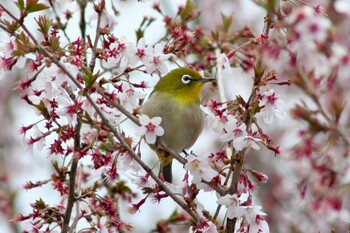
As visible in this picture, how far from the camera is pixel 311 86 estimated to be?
259 cm

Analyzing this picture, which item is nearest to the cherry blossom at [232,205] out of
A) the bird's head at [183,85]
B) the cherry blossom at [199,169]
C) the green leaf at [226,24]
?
the cherry blossom at [199,169]

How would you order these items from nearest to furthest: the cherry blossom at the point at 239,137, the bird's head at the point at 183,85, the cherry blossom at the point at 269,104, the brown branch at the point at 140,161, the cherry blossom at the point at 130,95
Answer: the brown branch at the point at 140,161 < the cherry blossom at the point at 239,137 < the cherry blossom at the point at 269,104 < the cherry blossom at the point at 130,95 < the bird's head at the point at 183,85

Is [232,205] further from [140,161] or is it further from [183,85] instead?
[183,85]

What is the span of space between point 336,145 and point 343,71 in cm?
32

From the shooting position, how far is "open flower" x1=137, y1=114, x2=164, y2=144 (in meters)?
4.13

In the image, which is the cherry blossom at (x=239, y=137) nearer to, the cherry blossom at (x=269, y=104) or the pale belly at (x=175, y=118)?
the cherry blossom at (x=269, y=104)

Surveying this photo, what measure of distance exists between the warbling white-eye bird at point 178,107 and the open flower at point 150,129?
1.52m

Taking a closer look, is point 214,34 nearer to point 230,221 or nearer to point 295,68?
point 230,221

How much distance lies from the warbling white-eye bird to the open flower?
1.52 m

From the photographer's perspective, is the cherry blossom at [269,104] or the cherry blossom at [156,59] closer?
the cherry blossom at [269,104]

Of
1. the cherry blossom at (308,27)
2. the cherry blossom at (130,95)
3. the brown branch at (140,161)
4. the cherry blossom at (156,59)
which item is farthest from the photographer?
the cherry blossom at (130,95)

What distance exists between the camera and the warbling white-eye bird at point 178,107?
5.77 m

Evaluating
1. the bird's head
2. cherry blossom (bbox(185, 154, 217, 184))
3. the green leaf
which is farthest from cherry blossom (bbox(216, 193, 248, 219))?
the green leaf

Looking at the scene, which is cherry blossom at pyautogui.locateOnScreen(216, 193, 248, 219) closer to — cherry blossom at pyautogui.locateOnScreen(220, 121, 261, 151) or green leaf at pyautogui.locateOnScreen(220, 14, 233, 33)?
cherry blossom at pyautogui.locateOnScreen(220, 121, 261, 151)
